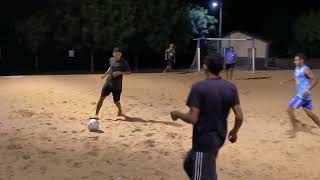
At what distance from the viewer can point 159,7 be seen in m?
35.9

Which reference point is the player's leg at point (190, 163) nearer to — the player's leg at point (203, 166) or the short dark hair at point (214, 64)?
the player's leg at point (203, 166)

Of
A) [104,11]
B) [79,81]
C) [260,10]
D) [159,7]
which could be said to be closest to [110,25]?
[104,11]

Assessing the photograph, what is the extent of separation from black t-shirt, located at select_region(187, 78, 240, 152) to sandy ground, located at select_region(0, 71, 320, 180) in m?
2.67

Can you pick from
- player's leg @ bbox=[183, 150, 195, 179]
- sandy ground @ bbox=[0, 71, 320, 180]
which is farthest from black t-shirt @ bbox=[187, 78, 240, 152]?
sandy ground @ bbox=[0, 71, 320, 180]

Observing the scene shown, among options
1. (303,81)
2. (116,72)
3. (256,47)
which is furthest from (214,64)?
(256,47)

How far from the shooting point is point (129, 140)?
9828 mm

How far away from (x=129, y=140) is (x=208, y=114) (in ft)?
16.7

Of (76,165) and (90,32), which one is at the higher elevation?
(90,32)

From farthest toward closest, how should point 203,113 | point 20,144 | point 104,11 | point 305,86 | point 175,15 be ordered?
point 175,15, point 104,11, point 305,86, point 20,144, point 203,113

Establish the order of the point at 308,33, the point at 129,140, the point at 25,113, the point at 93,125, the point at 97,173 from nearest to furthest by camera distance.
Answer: the point at 97,173
the point at 129,140
the point at 93,125
the point at 25,113
the point at 308,33

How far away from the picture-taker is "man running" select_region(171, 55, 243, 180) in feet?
15.9

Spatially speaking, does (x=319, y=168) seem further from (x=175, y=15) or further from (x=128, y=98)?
(x=175, y=15)

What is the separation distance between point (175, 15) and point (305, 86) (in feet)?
87.9

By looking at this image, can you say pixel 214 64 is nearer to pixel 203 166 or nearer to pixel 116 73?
pixel 203 166
